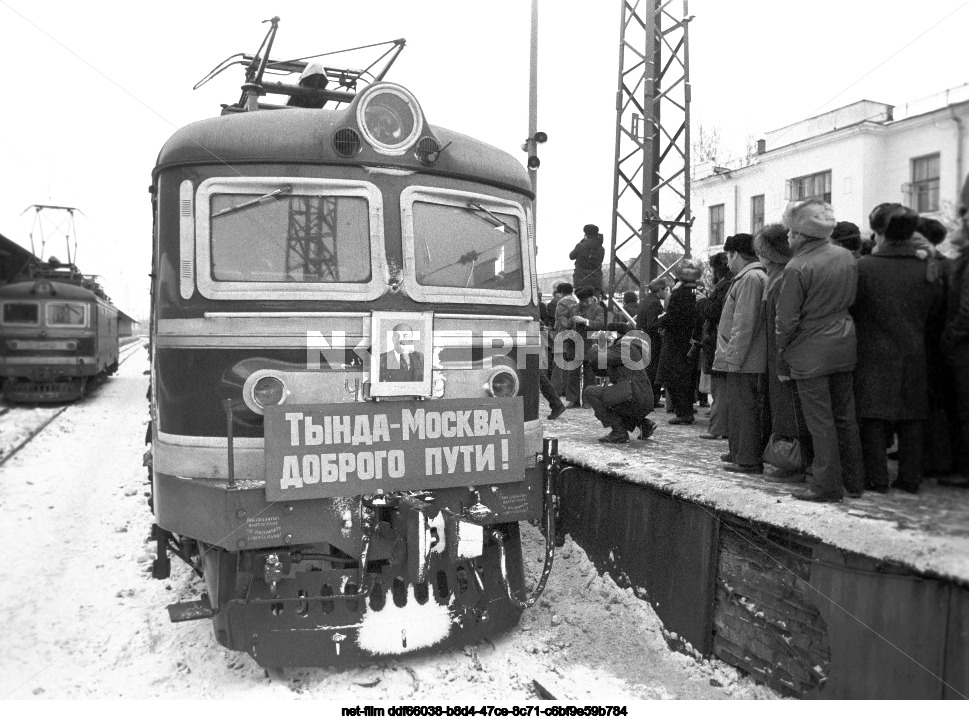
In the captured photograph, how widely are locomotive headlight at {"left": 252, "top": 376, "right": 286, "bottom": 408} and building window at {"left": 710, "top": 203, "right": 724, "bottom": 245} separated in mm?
7224

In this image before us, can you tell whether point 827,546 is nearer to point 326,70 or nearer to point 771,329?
point 771,329

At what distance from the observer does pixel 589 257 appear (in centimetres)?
1005

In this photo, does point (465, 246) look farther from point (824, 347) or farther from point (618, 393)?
point (618, 393)

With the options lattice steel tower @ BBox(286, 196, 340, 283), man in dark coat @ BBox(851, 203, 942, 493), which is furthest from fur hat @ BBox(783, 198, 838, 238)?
lattice steel tower @ BBox(286, 196, 340, 283)

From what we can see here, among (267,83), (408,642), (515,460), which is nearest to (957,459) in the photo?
(515,460)

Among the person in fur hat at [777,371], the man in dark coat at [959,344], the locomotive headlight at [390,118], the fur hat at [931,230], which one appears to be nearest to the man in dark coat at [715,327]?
the person in fur hat at [777,371]

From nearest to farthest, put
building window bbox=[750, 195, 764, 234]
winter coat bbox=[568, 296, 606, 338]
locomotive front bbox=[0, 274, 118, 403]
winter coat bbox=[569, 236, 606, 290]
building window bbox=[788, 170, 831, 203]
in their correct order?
building window bbox=[788, 170, 831, 203] → building window bbox=[750, 195, 764, 234] → winter coat bbox=[568, 296, 606, 338] → winter coat bbox=[569, 236, 606, 290] → locomotive front bbox=[0, 274, 118, 403]

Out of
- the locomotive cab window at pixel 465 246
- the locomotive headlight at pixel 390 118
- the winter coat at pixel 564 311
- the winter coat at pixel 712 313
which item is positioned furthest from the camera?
the winter coat at pixel 564 311

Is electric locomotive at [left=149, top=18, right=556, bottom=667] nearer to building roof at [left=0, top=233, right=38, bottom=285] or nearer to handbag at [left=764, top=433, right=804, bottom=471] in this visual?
handbag at [left=764, top=433, right=804, bottom=471]

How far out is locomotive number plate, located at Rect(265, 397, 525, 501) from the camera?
3.79m

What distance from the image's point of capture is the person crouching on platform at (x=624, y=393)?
6.08m

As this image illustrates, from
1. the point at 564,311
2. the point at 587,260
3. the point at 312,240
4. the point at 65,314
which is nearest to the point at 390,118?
the point at 312,240

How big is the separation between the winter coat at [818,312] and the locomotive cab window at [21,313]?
48.2ft

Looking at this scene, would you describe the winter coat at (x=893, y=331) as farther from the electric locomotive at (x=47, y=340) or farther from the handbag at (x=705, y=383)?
the electric locomotive at (x=47, y=340)
